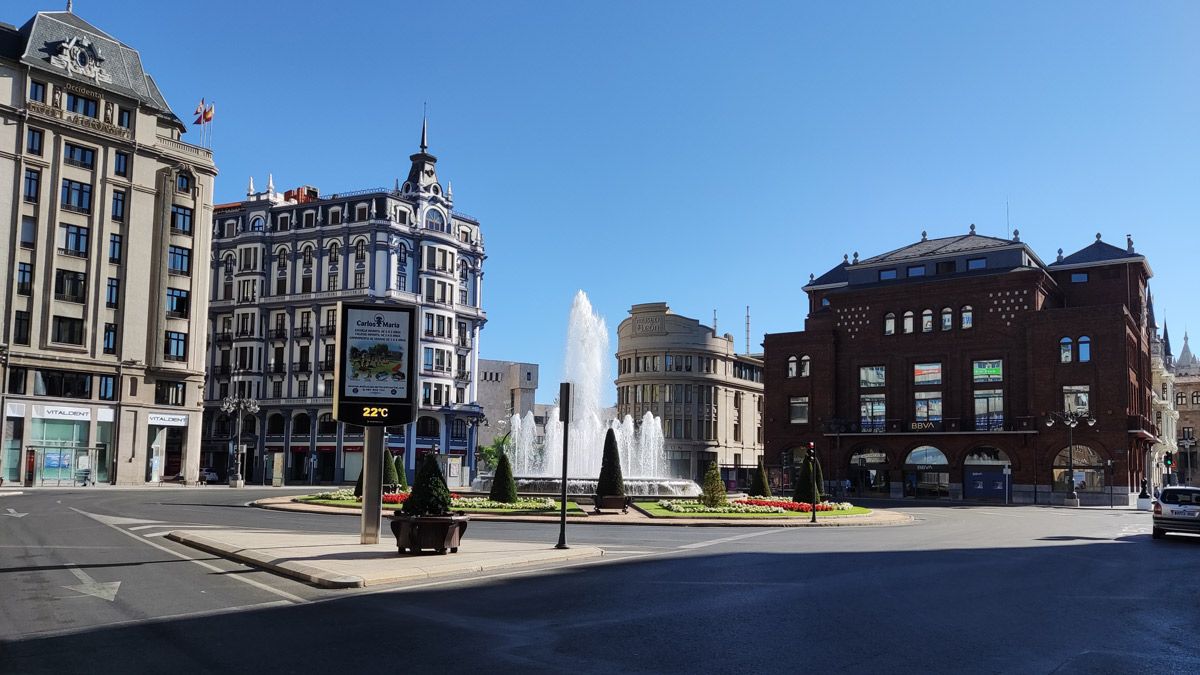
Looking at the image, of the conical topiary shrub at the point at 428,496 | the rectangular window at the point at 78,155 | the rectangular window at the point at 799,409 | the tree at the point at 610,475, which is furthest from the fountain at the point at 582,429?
the rectangular window at the point at 78,155

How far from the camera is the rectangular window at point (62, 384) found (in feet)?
197

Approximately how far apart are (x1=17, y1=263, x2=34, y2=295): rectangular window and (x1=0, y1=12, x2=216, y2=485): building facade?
2.4 inches

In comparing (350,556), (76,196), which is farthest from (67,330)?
(350,556)

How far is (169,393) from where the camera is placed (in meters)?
67.0

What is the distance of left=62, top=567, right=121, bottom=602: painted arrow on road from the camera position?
13.2m

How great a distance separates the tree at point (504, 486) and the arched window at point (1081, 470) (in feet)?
140

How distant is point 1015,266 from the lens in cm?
7038

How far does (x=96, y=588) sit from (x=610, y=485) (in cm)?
2326

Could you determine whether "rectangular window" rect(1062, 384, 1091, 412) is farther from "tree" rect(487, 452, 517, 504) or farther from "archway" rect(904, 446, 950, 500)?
"tree" rect(487, 452, 517, 504)

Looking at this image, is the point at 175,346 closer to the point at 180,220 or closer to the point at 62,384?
the point at 62,384

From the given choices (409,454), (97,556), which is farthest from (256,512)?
(409,454)

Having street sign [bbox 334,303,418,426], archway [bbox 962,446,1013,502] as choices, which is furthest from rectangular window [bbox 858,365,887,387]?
street sign [bbox 334,303,418,426]

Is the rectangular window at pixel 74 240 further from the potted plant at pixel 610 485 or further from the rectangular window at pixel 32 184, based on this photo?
the potted plant at pixel 610 485

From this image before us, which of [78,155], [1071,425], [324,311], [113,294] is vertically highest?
[78,155]
